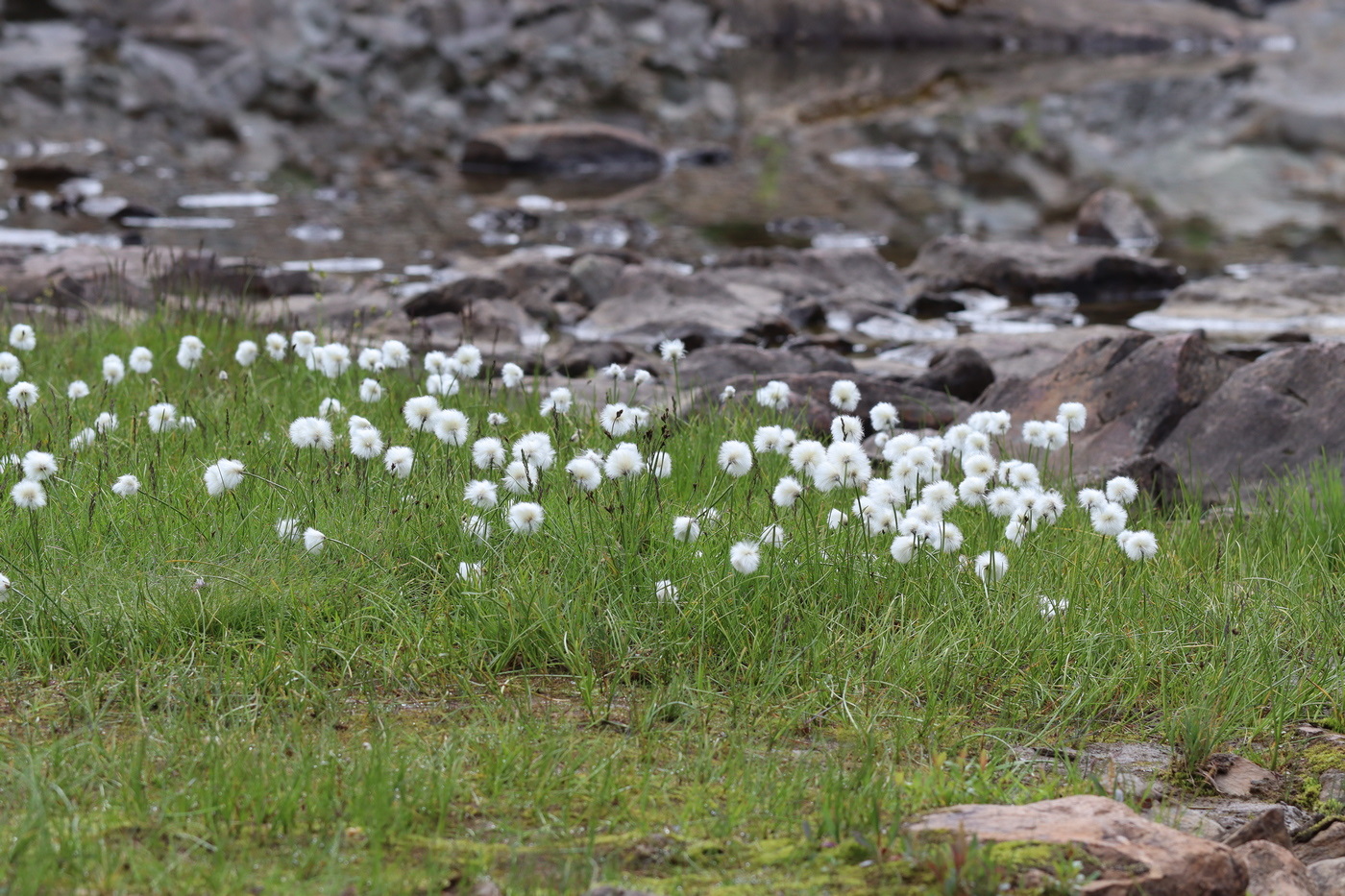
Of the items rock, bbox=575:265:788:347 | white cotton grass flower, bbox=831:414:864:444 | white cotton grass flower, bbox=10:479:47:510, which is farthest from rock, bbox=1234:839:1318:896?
rock, bbox=575:265:788:347

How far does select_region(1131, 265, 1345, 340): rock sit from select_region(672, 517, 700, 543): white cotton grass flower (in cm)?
888

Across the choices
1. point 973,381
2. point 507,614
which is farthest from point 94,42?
point 507,614

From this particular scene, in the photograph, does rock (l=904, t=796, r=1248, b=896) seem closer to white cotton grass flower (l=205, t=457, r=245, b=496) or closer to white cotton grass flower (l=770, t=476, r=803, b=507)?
white cotton grass flower (l=770, t=476, r=803, b=507)

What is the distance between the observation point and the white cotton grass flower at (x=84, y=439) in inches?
208

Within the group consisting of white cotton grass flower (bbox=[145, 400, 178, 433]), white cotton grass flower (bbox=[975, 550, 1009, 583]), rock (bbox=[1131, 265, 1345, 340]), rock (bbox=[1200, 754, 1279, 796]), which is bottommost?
rock (bbox=[1131, 265, 1345, 340])

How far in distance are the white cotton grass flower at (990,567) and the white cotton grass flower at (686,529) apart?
95 centimetres

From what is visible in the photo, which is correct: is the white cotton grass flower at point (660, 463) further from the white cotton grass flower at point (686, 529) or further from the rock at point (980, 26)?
the rock at point (980, 26)

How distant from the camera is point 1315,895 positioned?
3.12 m

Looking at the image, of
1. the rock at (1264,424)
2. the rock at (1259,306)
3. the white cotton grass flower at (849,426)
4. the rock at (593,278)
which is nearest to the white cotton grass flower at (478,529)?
the white cotton grass flower at (849,426)

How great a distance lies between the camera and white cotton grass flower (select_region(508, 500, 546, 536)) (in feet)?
13.7

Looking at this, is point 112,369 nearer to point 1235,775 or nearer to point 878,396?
point 878,396

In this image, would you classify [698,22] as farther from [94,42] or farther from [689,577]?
[689,577]

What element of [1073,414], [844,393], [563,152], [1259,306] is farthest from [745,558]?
[563,152]

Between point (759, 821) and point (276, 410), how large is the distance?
3687 millimetres
